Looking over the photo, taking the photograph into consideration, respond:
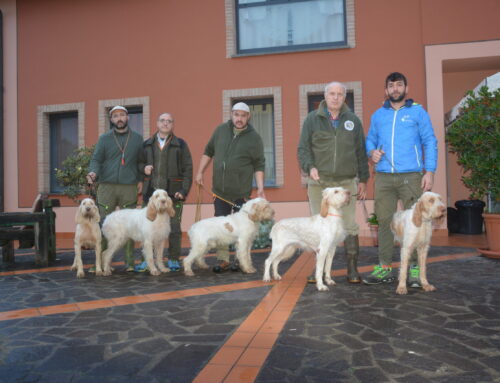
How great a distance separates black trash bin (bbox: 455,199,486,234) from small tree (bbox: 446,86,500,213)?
423 cm

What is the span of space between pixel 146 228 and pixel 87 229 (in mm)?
833

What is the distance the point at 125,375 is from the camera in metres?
2.42

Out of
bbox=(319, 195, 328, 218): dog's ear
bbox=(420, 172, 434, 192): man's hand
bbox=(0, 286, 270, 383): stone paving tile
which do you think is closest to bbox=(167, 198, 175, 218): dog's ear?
bbox=(0, 286, 270, 383): stone paving tile

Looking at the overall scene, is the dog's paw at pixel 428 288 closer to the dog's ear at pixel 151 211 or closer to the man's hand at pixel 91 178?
the dog's ear at pixel 151 211

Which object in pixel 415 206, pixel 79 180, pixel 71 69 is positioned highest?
pixel 71 69

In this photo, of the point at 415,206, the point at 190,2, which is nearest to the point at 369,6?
the point at 190,2

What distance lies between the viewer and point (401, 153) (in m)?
4.57

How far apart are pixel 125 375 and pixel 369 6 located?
33.0 ft

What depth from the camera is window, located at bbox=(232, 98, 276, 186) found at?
35.8 ft

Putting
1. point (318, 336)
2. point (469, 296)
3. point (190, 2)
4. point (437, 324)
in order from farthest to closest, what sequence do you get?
1. point (190, 2)
2. point (469, 296)
3. point (437, 324)
4. point (318, 336)

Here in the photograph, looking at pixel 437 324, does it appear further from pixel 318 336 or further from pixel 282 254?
pixel 282 254

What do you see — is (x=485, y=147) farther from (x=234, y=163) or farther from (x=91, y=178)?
(x=91, y=178)

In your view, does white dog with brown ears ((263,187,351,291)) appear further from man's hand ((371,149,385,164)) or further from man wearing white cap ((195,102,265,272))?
man wearing white cap ((195,102,265,272))

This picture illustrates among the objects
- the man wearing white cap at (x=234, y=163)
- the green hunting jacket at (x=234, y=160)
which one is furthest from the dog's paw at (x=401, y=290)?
the green hunting jacket at (x=234, y=160)
